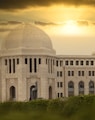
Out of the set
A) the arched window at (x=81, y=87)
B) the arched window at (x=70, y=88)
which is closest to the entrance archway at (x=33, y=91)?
the arched window at (x=70, y=88)

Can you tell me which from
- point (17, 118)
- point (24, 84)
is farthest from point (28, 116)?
point (24, 84)

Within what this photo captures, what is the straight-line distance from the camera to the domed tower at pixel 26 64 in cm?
14288

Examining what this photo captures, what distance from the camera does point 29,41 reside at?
5748 inches

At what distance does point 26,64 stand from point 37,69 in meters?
A: 2.67

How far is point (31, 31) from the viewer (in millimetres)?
146875

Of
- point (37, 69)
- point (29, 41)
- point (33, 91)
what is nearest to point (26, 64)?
point (37, 69)

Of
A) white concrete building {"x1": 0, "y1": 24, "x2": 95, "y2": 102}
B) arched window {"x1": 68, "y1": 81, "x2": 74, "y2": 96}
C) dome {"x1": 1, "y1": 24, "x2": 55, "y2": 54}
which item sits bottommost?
arched window {"x1": 68, "y1": 81, "x2": 74, "y2": 96}

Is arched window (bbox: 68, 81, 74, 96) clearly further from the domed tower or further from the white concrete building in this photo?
the domed tower

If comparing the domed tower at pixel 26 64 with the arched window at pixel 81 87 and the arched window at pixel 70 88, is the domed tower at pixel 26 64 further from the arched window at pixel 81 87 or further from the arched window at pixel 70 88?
the arched window at pixel 81 87

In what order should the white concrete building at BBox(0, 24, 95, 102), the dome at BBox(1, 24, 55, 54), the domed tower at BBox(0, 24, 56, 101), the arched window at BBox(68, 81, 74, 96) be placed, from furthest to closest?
the arched window at BBox(68, 81, 74, 96), the dome at BBox(1, 24, 55, 54), the white concrete building at BBox(0, 24, 95, 102), the domed tower at BBox(0, 24, 56, 101)

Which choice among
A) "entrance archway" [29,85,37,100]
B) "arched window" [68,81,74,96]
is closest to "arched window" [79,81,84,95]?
"arched window" [68,81,74,96]

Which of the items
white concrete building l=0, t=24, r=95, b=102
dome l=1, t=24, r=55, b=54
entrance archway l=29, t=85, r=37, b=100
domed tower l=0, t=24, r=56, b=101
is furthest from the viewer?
dome l=1, t=24, r=55, b=54

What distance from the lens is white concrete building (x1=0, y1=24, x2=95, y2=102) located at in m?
143

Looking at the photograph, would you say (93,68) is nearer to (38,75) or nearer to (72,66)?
(72,66)
